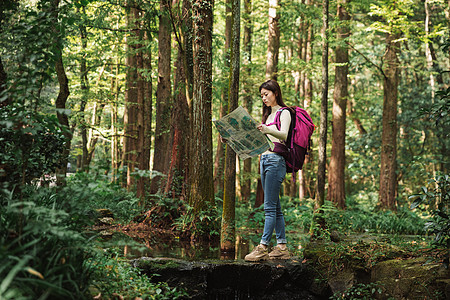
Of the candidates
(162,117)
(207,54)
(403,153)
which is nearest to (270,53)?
(162,117)

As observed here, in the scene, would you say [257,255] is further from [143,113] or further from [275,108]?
[143,113]

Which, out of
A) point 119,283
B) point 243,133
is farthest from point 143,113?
point 119,283

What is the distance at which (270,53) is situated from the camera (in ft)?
50.8

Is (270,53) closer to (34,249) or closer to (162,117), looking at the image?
(162,117)

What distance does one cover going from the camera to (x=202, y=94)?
8109 millimetres

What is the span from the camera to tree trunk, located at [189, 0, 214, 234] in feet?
26.5

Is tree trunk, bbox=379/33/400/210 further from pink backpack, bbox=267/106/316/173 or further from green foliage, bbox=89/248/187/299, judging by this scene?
green foliage, bbox=89/248/187/299

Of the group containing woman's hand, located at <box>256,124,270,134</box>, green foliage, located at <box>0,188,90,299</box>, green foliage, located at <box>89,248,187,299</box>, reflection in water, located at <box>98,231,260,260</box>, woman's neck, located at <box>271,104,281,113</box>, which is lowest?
reflection in water, located at <box>98,231,260,260</box>

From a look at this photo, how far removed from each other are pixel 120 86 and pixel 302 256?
20.1 metres

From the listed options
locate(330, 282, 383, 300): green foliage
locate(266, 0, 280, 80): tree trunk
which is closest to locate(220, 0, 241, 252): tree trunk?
locate(330, 282, 383, 300): green foliage

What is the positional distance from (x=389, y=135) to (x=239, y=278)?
1219cm

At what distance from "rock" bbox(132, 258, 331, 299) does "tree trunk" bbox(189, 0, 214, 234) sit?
2.72m

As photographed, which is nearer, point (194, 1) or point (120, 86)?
point (194, 1)

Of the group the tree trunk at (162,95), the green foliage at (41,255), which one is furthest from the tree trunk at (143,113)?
the green foliage at (41,255)
